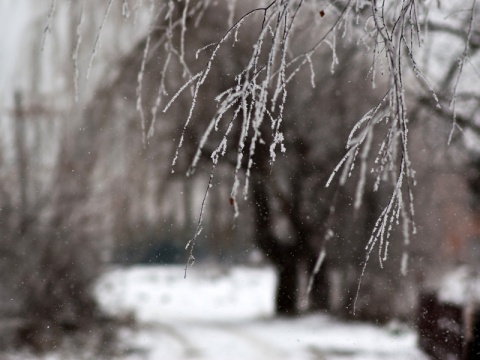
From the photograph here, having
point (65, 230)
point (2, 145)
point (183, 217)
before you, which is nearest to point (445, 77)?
point (183, 217)

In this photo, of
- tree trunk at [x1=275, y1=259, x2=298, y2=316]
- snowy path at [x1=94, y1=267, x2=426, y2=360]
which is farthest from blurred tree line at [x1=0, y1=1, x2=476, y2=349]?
snowy path at [x1=94, y1=267, x2=426, y2=360]

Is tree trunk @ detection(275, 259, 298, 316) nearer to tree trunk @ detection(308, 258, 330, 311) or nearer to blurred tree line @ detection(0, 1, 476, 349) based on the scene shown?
blurred tree line @ detection(0, 1, 476, 349)

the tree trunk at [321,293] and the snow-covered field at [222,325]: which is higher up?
the tree trunk at [321,293]

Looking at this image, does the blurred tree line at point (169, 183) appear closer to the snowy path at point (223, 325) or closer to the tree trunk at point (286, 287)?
the tree trunk at point (286, 287)

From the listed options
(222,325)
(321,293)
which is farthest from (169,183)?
(321,293)

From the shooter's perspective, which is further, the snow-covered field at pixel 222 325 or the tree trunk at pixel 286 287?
the tree trunk at pixel 286 287

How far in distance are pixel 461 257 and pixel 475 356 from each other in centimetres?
62

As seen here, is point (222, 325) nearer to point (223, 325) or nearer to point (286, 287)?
point (223, 325)

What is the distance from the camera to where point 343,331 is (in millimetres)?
3414

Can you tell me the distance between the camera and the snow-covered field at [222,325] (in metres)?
3.23

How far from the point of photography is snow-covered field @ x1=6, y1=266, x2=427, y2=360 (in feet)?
10.6

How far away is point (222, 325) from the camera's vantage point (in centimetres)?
360

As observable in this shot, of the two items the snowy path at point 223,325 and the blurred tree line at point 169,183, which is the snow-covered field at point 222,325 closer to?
the snowy path at point 223,325

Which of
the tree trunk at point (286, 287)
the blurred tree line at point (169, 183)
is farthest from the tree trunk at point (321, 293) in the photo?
the tree trunk at point (286, 287)
